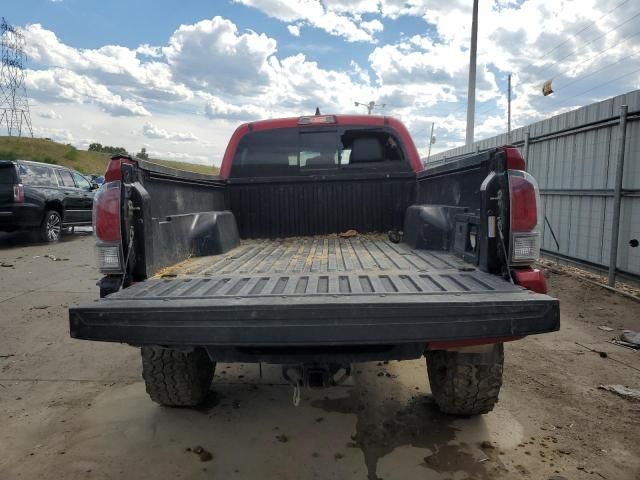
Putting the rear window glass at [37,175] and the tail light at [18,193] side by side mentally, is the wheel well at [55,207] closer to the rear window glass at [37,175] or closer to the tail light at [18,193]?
the rear window glass at [37,175]

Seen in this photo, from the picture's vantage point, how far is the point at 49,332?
5137 mm

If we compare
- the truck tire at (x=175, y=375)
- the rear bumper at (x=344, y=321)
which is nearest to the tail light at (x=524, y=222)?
the rear bumper at (x=344, y=321)

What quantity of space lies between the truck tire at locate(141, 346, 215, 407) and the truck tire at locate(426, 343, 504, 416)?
60.9 inches

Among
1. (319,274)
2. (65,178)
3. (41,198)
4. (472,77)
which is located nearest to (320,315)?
(319,274)

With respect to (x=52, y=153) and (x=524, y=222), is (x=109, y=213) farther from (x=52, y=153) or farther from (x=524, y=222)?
(x=52, y=153)

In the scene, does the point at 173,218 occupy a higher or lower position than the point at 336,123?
lower

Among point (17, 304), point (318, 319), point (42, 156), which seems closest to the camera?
point (318, 319)

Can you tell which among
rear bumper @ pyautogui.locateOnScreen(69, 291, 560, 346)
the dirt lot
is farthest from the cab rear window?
rear bumper @ pyautogui.locateOnScreen(69, 291, 560, 346)

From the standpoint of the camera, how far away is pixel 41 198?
11.6 meters

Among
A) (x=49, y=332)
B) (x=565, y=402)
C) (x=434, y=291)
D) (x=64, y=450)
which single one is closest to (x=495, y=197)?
(x=434, y=291)

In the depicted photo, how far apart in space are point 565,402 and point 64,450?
11.2 feet

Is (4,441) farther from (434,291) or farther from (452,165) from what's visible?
(452,165)

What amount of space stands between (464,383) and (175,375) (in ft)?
6.11

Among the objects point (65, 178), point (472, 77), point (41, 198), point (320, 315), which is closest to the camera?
point (320, 315)
